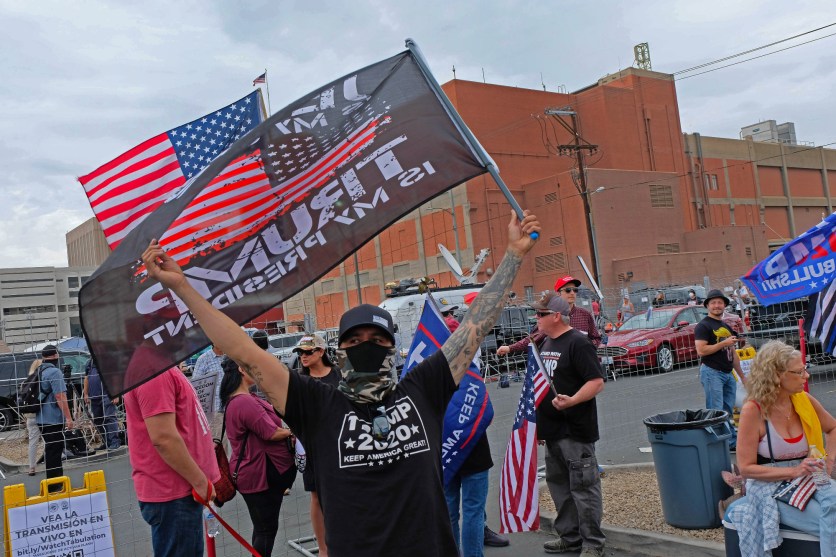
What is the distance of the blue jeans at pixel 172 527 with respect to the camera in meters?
4.14

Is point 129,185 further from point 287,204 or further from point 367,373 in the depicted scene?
point 367,373

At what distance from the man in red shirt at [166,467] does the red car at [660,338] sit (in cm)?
1310

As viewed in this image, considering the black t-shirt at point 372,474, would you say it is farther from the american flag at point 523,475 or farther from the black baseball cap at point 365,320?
the american flag at point 523,475

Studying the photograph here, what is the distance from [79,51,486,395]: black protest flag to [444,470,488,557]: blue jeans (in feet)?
8.01

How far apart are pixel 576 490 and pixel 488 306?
10.7ft

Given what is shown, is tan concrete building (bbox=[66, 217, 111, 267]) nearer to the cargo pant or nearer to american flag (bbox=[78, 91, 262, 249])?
american flag (bbox=[78, 91, 262, 249])

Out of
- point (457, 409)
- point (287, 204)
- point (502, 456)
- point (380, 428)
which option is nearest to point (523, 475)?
point (457, 409)

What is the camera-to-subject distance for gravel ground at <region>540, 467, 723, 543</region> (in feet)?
20.0

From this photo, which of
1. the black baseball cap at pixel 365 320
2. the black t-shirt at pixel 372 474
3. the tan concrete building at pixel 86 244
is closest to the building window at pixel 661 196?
the black baseball cap at pixel 365 320

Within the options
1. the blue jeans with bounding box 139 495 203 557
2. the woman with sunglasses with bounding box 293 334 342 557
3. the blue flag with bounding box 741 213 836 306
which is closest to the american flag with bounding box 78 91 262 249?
the woman with sunglasses with bounding box 293 334 342 557

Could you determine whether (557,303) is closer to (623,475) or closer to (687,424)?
(687,424)

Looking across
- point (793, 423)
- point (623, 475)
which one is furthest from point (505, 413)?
point (793, 423)

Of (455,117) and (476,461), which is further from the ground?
(455,117)

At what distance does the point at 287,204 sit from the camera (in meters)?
3.77
